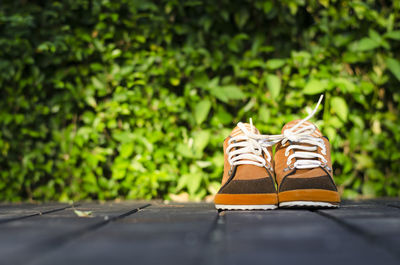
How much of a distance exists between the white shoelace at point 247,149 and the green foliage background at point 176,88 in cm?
68

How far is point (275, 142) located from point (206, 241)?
0.73 metres

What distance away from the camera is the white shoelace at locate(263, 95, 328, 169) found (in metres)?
1.25

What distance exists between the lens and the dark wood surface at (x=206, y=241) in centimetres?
57

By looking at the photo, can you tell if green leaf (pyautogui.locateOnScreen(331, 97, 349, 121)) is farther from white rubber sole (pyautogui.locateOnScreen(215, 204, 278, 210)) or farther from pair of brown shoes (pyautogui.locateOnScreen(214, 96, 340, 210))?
white rubber sole (pyautogui.locateOnScreen(215, 204, 278, 210))

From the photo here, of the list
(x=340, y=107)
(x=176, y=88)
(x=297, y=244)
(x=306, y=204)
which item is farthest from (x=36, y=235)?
(x=340, y=107)

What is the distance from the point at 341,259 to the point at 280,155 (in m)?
0.80

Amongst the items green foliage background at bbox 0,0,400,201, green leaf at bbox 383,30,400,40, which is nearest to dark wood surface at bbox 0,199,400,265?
green foliage background at bbox 0,0,400,201

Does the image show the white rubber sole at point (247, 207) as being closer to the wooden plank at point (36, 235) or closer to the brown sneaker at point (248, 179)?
the brown sneaker at point (248, 179)

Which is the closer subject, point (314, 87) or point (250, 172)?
point (250, 172)

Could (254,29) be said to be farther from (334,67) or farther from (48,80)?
(48,80)

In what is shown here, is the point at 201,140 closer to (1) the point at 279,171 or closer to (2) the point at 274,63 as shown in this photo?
(2) the point at 274,63

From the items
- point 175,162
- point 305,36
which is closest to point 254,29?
point 305,36

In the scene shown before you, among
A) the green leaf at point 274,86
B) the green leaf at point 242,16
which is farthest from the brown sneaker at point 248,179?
the green leaf at point 242,16

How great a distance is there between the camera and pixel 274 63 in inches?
82.6
